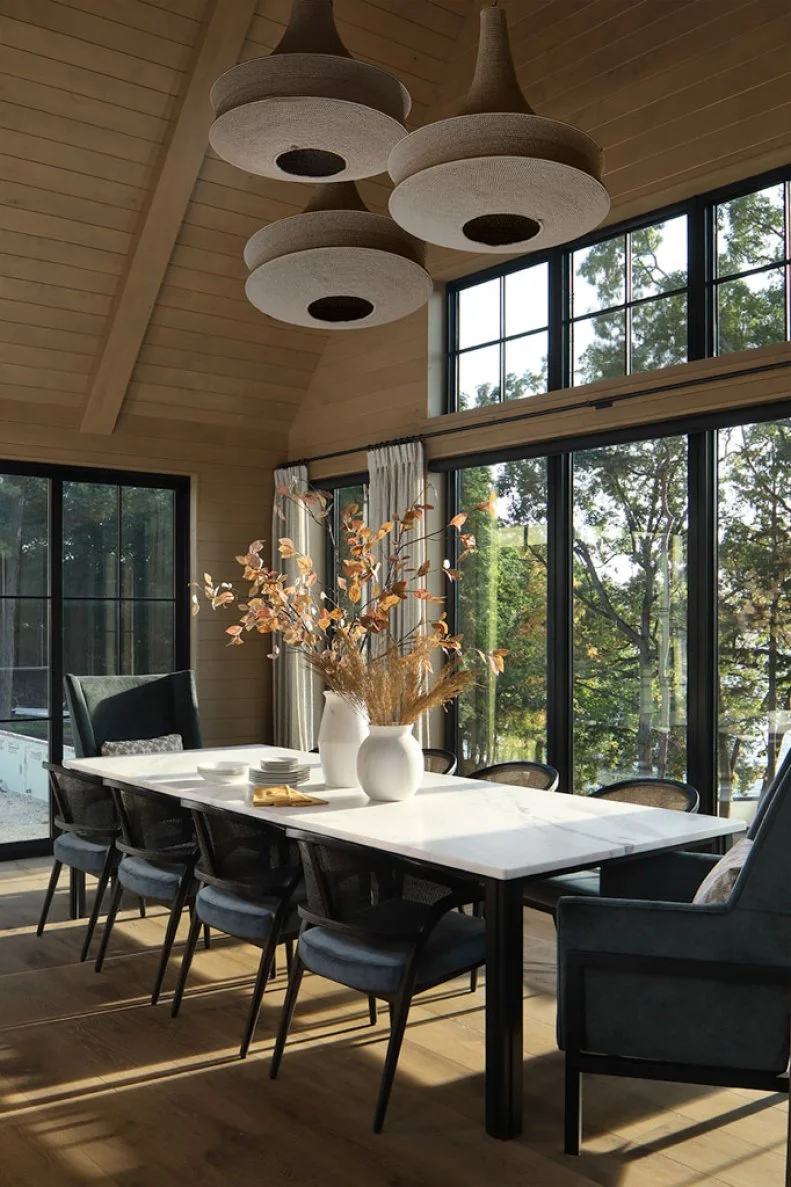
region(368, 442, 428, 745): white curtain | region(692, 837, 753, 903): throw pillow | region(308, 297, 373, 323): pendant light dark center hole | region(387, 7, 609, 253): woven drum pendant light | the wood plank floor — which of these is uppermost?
region(387, 7, 609, 253): woven drum pendant light

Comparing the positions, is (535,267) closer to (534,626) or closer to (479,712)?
(534,626)

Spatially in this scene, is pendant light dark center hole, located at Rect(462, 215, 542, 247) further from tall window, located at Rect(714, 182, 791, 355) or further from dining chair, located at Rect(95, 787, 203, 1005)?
dining chair, located at Rect(95, 787, 203, 1005)

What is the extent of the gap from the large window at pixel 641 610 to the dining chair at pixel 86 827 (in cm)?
209

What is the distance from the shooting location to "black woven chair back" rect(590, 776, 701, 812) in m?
4.01

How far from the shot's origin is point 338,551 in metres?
7.39

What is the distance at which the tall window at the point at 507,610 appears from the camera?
5.71 m

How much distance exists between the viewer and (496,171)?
2727 millimetres

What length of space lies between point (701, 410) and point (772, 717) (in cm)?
133

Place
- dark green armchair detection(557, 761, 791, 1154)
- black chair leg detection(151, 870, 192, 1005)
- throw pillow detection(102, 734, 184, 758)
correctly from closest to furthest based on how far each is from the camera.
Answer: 1. dark green armchair detection(557, 761, 791, 1154)
2. black chair leg detection(151, 870, 192, 1005)
3. throw pillow detection(102, 734, 184, 758)

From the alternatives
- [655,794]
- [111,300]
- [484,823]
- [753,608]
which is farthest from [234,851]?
[111,300]

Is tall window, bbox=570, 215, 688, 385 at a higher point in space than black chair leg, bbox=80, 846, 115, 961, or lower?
higher

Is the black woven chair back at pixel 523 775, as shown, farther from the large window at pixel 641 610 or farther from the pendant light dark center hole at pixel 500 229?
the pendant light dark center hole at pixel 500 229

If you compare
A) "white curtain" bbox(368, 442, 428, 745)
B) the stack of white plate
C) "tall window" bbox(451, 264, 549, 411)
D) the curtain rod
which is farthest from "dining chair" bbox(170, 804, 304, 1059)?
"tall window" bbox(451, 264, 549, 411)

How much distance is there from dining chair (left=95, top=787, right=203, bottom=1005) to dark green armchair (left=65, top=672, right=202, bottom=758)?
4.73ft
